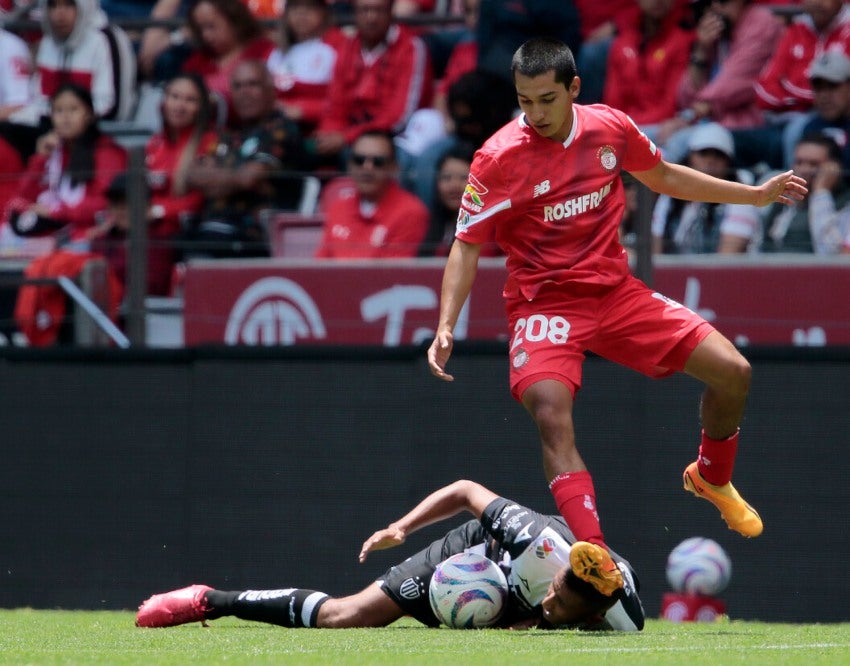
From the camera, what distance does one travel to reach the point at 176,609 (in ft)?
22.4

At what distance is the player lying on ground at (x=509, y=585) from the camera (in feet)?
20.0

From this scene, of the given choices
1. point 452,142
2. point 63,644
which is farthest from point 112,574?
point 452,142

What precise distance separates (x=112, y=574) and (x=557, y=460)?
3439mm

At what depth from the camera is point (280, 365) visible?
8836 millimetres

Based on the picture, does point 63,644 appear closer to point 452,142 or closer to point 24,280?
point 24,280

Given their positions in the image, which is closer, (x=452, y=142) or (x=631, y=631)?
(x=631, y=631)

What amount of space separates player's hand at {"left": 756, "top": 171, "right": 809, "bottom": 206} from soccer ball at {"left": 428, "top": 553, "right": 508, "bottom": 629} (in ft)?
6.25

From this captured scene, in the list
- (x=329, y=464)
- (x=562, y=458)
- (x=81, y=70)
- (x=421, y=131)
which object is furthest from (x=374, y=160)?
(x=562, y=458)

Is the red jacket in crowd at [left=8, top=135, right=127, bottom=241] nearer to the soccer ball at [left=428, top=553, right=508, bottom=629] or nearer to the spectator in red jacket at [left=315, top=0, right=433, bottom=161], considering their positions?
the spectator in red jacket at [left=315, top=0, right=433, bottom=161]

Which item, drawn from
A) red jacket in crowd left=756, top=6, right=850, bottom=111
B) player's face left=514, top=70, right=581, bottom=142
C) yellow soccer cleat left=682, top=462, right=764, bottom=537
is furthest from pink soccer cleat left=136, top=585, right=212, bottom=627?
red jacket in crowd left=756, top=6, right=850, bottom=111

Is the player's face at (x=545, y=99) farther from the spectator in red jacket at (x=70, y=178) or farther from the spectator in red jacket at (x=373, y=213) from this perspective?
the spectator in red jacket at (x=70, y=178)

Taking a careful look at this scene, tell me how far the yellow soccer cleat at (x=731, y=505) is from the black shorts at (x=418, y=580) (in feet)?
3.18

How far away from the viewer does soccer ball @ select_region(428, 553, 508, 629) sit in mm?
6414

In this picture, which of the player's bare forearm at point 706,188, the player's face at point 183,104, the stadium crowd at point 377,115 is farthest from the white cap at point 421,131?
the player's bare forearm at point 706,188
